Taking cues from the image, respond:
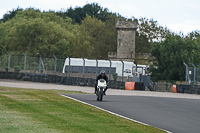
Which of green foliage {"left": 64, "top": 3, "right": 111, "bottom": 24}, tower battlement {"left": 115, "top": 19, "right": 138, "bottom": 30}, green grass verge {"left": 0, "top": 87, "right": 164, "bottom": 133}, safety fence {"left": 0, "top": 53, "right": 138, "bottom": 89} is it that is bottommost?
green grass verge {"left": 0, "top": 87, "right": 164, "bottom": 133}

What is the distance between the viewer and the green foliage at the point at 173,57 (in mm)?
64250

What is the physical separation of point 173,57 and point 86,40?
40.7 metres

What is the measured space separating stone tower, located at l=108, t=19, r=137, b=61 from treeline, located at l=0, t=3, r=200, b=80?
4.57 m

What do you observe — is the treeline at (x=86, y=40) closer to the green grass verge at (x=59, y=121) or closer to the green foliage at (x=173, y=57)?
the green foliage at (x=173, y=57)

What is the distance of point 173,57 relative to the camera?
66.0 m

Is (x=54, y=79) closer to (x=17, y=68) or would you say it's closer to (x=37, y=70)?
(x=37, y=70)

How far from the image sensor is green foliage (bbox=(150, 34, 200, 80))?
64250 mm

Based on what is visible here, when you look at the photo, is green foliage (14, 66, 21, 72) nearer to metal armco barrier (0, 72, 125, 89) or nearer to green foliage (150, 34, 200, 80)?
metal armco barrier (0, 72, 125, 89)

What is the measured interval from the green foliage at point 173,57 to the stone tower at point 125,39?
29.8 m

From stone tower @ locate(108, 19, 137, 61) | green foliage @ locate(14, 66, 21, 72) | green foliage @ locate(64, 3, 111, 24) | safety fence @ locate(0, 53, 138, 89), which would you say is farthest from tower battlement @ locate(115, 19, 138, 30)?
green foliage @ locate(14, 66, 21, 72)

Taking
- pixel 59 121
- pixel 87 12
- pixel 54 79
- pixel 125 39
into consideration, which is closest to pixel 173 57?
pixel 54 79

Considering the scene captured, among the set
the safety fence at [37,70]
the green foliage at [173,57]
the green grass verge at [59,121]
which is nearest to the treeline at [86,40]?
the green foliage at [173,57]

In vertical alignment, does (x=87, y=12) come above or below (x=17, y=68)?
above

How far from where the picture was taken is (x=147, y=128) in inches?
506
